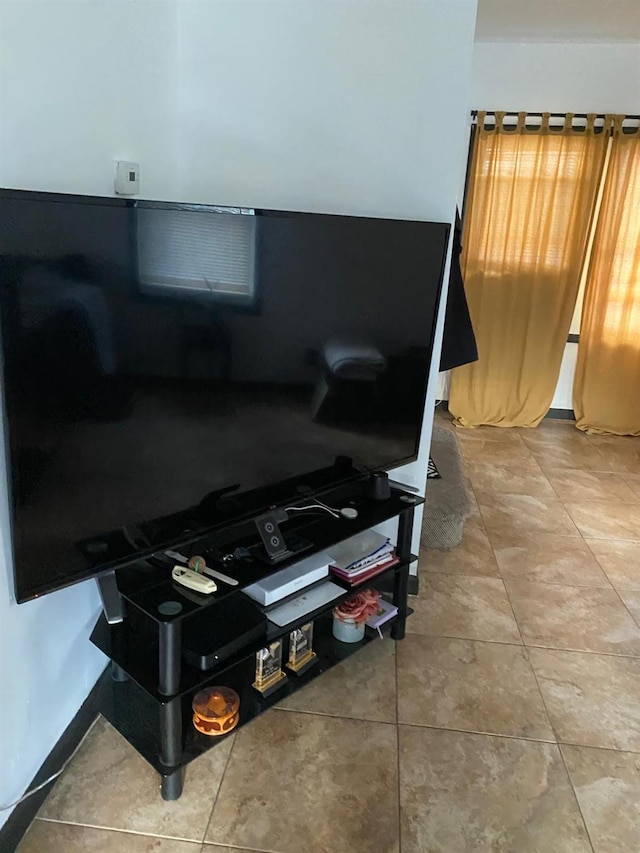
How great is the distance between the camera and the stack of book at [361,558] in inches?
75.0

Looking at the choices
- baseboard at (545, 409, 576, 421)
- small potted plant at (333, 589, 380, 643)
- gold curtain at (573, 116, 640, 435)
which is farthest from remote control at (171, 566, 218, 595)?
baseboard at (545, 409, 576, 421)

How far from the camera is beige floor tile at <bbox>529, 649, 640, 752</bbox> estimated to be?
183cm

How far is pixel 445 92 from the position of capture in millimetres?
1990

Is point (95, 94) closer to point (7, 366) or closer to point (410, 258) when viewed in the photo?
point (7, 366)

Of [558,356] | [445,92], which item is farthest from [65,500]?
[558,356]

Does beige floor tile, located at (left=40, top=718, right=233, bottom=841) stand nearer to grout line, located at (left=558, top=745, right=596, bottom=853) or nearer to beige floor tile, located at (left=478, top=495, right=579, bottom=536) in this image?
grout line, located at (left=558, top=745, right=596, bottom=853)

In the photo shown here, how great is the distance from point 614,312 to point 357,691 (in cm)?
330

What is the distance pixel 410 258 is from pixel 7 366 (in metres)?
1.12

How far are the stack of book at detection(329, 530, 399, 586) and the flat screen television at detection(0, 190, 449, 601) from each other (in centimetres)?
29

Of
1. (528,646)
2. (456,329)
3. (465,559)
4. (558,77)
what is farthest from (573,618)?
(558,77)

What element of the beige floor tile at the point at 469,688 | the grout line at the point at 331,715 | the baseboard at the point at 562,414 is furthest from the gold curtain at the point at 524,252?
the grout line at the point at 331,715

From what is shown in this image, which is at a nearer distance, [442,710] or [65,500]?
[65,500]

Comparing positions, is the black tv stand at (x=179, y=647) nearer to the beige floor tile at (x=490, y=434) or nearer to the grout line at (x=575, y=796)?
the grout line at (x=575, y=796)

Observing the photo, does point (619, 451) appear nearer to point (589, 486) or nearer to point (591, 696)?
point (589, 486)
